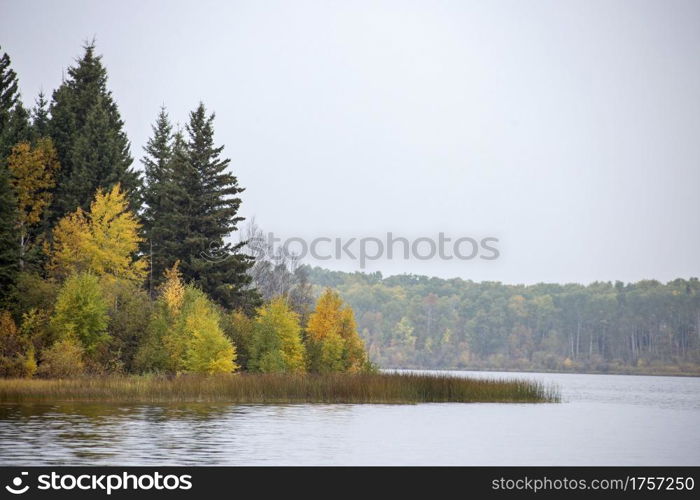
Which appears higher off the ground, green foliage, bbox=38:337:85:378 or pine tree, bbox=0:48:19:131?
pine tree, bbox=0:48:19:131

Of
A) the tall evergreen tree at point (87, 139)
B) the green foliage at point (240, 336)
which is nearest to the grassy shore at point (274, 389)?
the green foliage at point (240, 336)

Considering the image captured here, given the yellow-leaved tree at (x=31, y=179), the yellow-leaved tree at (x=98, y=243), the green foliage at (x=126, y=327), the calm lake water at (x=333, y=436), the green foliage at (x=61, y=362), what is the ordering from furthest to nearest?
the yellow-leaved tree at (x=31, y=179) → the yellow-leaved tree at (x=98, y=243) → the green foliage at (x=126, y=327) → the green foliage at (x=61, y=362) → the calm lake water at (x=333, y=436)

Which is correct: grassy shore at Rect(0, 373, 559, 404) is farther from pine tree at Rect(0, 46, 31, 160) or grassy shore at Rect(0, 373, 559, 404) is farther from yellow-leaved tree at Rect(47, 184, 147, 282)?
pine tree at Rect(0, 46, 31, 160)

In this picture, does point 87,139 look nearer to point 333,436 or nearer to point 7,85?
point 7,85

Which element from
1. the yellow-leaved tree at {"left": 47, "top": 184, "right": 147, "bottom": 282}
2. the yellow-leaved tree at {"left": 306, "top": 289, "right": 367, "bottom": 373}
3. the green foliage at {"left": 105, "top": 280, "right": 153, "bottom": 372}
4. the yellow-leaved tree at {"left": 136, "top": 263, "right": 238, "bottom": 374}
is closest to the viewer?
the yellow-leaved tree at {"left": 136, "top": 263, "right": 238, "bottom": 374}

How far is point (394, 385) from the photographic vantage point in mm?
52344

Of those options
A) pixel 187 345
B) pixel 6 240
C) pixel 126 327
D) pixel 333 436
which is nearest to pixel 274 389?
pixel 187 345

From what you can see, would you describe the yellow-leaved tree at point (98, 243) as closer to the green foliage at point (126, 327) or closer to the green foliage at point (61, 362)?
the green foliage at point (126, 327)

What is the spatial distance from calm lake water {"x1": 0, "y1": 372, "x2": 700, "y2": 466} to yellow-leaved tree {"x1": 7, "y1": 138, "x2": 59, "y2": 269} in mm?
27450

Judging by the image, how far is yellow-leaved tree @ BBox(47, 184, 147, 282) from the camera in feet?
207

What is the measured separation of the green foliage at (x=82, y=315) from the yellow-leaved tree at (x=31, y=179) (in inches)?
473

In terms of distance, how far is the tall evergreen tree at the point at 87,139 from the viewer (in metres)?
71.8

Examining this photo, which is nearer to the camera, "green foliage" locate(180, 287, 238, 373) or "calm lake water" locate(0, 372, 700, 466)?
"calm lake water" locate(0, 372, 700, 466)

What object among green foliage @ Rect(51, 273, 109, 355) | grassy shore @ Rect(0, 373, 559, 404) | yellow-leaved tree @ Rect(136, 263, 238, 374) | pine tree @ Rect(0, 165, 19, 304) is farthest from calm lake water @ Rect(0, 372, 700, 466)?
pine tree @ Rect(0, 165, 19, 304)
